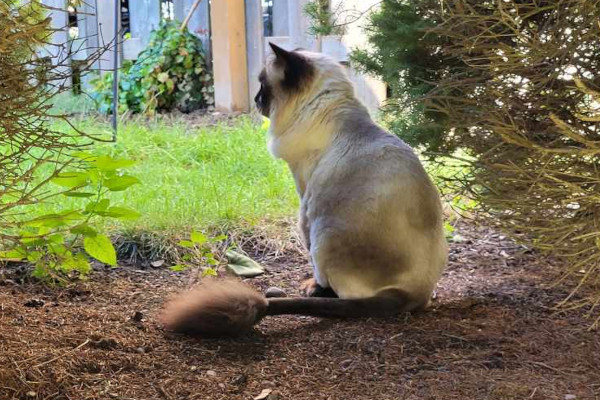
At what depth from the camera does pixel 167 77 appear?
25.2 feet

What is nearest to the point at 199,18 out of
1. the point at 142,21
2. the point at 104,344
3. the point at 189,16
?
the point at 189,16

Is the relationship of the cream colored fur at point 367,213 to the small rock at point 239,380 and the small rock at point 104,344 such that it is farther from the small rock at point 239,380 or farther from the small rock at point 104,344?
the small rock at point 104,344

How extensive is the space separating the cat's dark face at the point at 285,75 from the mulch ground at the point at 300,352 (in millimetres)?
1055

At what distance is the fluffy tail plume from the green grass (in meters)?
1.38

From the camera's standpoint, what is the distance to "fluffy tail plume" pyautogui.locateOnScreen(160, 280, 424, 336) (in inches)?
109

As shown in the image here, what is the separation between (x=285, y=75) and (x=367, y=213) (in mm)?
878

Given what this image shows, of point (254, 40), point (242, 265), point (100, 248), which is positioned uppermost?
point (254, 40)

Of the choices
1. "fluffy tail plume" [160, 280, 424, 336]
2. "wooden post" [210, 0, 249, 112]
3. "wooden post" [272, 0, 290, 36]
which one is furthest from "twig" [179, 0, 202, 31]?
"fluffy tail plume" [160, 280, 424, 336]

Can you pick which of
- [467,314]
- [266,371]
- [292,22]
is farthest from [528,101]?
[292,22]

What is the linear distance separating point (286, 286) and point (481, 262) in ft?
3.58

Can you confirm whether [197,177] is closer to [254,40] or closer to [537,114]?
[254,40]

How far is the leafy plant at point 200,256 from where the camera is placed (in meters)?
3.71

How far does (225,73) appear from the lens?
7.33 meters

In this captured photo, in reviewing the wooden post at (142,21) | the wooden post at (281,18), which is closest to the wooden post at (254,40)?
the wooden post at (281,18)
